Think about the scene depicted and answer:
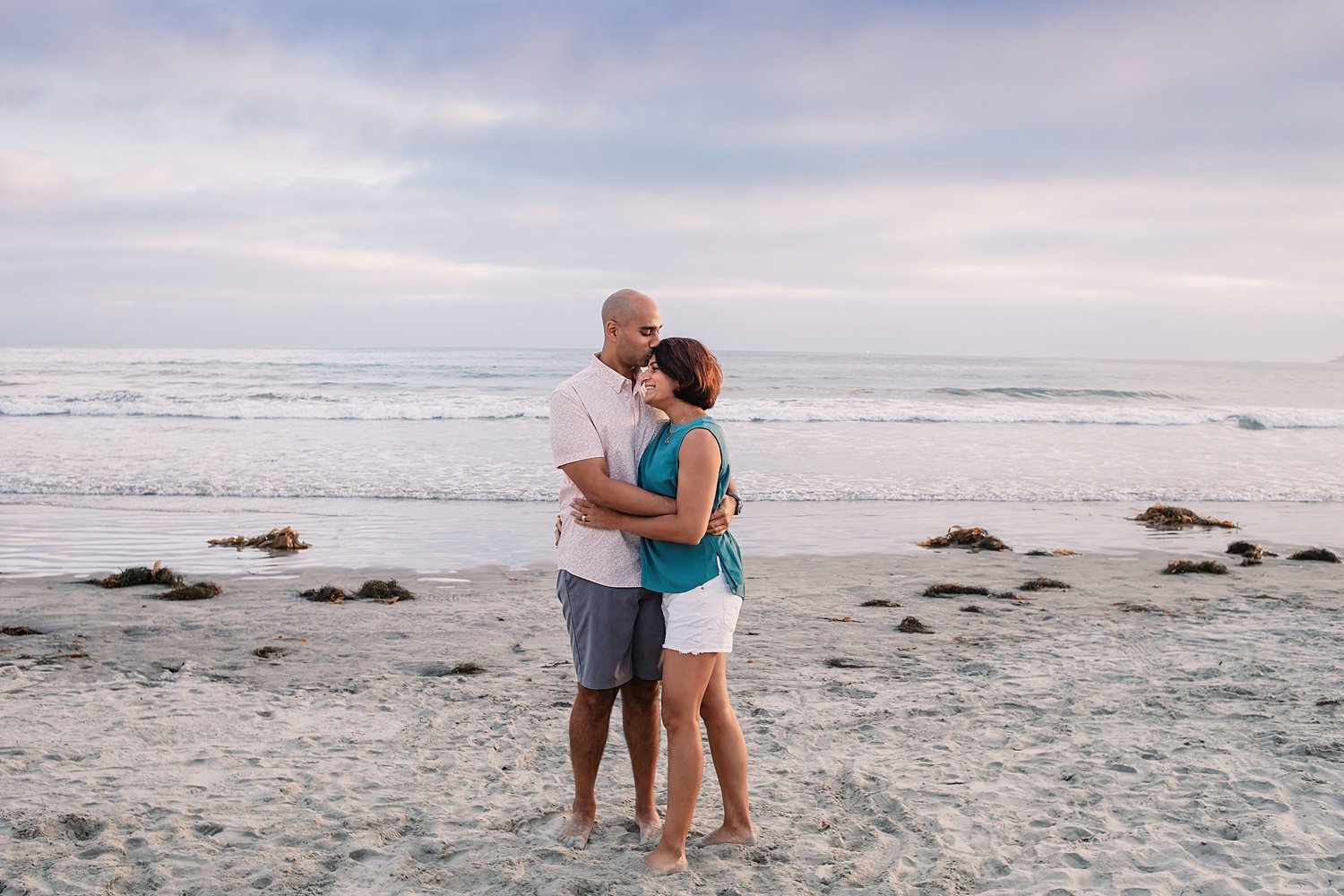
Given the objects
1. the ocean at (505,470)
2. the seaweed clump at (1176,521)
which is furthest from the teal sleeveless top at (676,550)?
the seaweed clump at (1176,521)

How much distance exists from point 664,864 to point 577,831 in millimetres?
424

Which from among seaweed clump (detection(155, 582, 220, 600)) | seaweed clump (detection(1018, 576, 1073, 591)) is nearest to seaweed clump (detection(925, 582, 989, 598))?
seaweed clump (detection(1018, 576, 1073, 591))

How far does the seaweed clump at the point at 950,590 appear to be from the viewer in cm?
802

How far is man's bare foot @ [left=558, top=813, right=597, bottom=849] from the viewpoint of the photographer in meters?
3.62

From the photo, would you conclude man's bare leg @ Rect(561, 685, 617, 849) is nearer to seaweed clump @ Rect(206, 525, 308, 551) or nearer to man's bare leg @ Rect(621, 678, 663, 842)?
man's bare leg @ Rect(621, 678, 663, 842)

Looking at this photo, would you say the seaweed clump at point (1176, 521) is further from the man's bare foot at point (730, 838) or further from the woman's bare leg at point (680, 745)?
the woman's bare leg at point (680, 745)

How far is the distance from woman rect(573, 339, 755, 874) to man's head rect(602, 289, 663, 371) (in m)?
0.13

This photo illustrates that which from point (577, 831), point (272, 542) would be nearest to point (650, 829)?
point (577, 831)

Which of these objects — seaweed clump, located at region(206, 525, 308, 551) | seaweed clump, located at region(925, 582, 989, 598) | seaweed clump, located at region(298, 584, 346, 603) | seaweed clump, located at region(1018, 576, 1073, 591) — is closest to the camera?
seaweed clump, located at region(298, 584, 346, 603)

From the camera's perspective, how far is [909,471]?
54.4 feet

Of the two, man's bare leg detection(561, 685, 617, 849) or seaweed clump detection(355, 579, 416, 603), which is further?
seaweed clump detection(355, 579, 416, 603)

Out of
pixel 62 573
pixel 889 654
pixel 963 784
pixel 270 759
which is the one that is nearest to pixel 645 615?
pixel 963 784

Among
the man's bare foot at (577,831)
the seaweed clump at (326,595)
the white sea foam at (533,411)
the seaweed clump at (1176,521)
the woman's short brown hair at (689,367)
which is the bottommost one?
the seaweed clump at (326,595)

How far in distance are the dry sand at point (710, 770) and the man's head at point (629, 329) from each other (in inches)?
71.1
